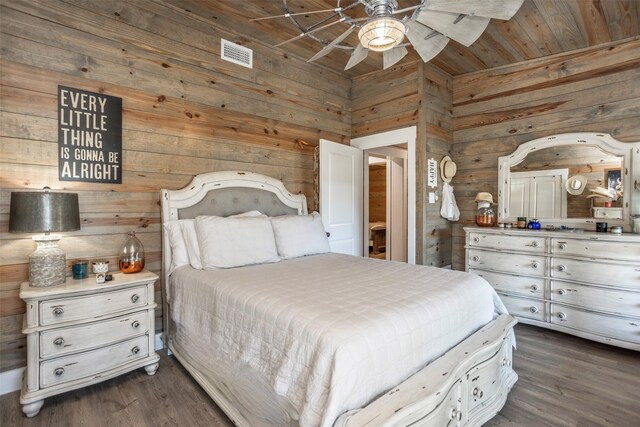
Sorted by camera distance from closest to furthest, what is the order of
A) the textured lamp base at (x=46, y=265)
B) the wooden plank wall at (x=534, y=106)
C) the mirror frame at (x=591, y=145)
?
the textured lamp base at (x=46, y=265), the mirror frame at (x=591, y=145), the wooden plank wall at (x=534, y=106)

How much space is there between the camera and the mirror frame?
118 inches

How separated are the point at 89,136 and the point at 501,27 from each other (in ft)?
11.7

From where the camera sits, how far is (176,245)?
255cm

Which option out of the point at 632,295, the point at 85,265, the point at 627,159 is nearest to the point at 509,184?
the point at 627,159

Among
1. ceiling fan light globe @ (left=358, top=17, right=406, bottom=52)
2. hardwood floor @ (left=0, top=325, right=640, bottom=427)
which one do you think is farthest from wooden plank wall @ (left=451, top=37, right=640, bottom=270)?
ceiling fan light globe @ (left=358, top=17, right=406, bottom=52)

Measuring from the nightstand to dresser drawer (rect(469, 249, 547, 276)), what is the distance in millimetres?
3077

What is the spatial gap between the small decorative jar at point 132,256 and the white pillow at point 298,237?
1.06 meters

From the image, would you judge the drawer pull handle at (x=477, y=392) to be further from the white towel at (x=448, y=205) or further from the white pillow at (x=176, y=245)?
the white towel at (x=448, y=205)

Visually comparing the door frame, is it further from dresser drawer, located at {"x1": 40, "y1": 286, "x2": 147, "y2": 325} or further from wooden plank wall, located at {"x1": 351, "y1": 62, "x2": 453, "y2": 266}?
dresser drawer, located at {"x1": 40, "y1": 286, "x2": 147, "y2": 325}

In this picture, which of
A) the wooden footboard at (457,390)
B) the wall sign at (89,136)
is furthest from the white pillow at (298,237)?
the wooden footboard at (457,390)

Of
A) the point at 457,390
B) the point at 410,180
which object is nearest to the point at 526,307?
the point at 410,180

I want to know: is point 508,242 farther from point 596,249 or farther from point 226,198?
point 226,198

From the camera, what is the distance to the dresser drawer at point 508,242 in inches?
121

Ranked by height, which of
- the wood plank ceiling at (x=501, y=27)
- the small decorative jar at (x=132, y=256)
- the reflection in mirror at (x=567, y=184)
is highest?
the wood plank ceiling at (x=501, y=27)
